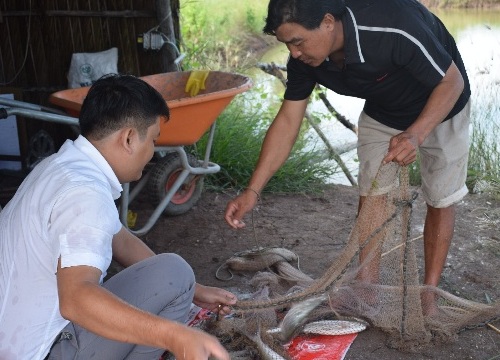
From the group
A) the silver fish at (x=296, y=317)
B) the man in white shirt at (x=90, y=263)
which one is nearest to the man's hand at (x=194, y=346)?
the man in white shirt at (x=90, y=263)

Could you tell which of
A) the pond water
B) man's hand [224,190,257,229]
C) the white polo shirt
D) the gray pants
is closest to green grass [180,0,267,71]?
the pond water

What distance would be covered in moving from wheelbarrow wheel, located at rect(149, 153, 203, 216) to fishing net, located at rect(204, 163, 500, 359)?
186 cm

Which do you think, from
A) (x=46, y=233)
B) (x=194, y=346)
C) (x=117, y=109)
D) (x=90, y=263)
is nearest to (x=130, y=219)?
(x=117, y=109)

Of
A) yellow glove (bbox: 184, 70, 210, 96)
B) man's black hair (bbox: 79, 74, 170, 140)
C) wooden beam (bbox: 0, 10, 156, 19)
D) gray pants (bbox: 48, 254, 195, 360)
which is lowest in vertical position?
gray pants (bbox: 48, 254, 195, 360)

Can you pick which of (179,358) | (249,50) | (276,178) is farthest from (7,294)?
(249,50)

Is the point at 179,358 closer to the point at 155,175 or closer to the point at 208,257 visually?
the point at 208,257

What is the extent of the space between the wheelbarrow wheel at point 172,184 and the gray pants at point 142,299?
253cm

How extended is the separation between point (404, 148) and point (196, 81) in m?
2.66

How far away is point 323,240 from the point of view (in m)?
5.00

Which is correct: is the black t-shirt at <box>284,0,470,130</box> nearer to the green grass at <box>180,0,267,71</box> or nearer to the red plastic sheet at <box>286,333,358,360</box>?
the red plastic sheet at <box>286,333,358,360</box>

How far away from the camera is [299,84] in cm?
357

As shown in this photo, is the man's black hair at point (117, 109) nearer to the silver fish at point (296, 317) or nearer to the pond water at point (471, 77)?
the silver fish at point (296, 317)

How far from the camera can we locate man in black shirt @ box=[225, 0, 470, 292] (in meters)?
3.05

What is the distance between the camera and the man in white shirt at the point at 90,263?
1989 millimetres
